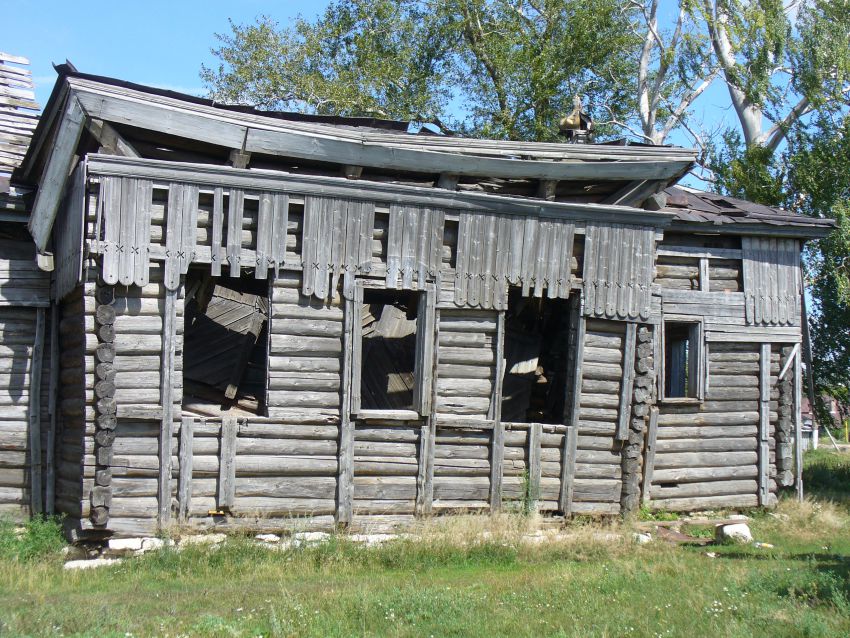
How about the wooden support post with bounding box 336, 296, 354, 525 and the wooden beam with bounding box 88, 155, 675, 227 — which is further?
the wooden support post with bounding box 336, 296, 354, 525

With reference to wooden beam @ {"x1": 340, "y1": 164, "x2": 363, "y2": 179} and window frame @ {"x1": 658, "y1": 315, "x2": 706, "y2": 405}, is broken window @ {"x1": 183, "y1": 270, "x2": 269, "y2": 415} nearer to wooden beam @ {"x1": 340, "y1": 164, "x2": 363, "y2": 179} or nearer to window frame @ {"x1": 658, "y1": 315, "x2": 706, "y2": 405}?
wooden beam @ {"x1": 340, "y1": 164, "x2": 363, "y2": 179}

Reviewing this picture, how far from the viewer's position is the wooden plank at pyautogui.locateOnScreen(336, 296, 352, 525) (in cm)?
1186

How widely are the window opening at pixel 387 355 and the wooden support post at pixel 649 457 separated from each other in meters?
3.65

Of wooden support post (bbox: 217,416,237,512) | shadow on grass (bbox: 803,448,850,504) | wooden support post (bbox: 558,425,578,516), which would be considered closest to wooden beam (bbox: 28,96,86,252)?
wooden support post (bbox: 217,416,237,512)

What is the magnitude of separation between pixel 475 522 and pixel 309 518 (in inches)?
80.7

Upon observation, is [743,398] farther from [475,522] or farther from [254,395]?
[254,395]

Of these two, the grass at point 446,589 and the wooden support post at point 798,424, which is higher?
the wooden support post at point 798,424

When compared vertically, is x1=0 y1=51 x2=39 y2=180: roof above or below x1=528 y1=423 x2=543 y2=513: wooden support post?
above

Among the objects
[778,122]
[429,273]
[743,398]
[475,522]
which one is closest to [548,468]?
[475,522]

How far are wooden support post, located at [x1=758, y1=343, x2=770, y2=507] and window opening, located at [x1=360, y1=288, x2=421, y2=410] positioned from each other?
5634 mm

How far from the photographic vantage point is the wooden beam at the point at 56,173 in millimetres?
10820

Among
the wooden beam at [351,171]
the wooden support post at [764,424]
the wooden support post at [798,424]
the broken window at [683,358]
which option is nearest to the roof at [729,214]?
the broken window at [683,358]

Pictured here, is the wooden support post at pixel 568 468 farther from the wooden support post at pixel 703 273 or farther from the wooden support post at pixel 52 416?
the wooden support post at pixel 52 416

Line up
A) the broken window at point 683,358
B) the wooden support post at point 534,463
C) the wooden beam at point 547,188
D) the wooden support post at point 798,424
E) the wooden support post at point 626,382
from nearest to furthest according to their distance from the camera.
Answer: the wooden support post at point 534,463
the wooden beam at point 547,188
the wooden support post at point 626,382
the broken window at point 683,358
the wooden support post at point 798,424
